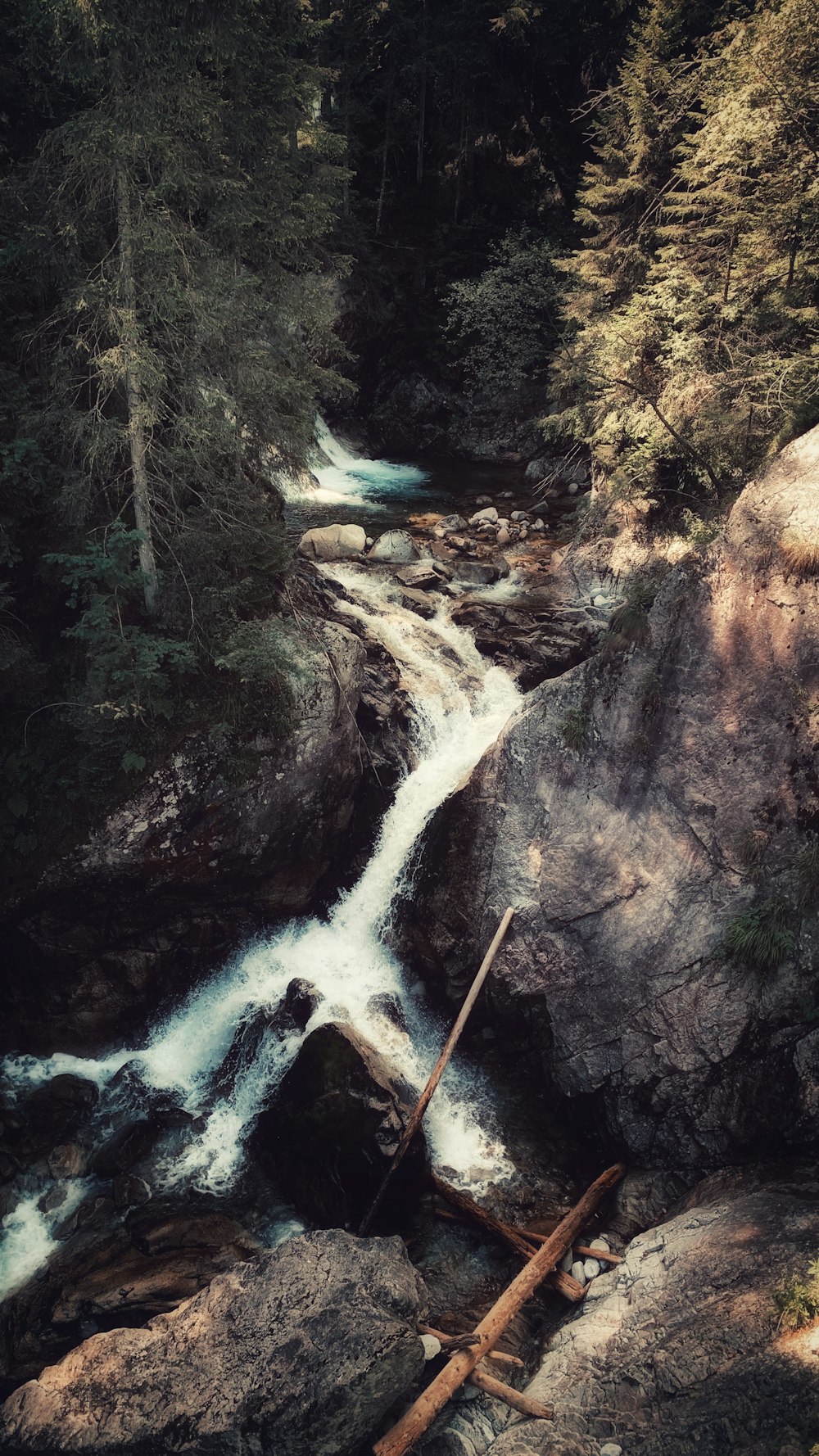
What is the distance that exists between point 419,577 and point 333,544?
111 inches

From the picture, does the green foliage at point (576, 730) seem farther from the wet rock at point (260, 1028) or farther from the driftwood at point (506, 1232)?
the driftwood at point (506, 1232)

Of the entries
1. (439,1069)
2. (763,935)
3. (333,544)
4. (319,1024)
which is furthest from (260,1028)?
(333,544)

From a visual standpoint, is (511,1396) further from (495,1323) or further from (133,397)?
(133,397)

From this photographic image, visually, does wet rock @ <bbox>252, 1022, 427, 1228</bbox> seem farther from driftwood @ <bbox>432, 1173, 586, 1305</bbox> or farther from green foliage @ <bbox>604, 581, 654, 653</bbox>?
green foliage @ <bbox>604, 581, 654, 653</bbox>

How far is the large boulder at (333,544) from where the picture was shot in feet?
64.6

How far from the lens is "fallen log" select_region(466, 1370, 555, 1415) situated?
6.29 metres

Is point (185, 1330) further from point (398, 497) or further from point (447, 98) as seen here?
point (447, 98)

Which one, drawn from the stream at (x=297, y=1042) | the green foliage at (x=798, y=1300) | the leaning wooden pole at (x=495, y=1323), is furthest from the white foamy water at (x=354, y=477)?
the green foliage at (x=798, y=1300)

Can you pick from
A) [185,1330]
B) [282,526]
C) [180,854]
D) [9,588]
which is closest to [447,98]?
[282,526]

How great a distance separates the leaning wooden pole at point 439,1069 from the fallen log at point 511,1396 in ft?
7.42

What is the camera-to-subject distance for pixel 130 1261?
28.7ft

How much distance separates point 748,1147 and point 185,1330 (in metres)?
6.28

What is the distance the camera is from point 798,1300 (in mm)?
5809

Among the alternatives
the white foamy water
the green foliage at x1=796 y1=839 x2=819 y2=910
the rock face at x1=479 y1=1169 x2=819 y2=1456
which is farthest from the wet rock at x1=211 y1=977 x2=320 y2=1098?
the white foamy water
